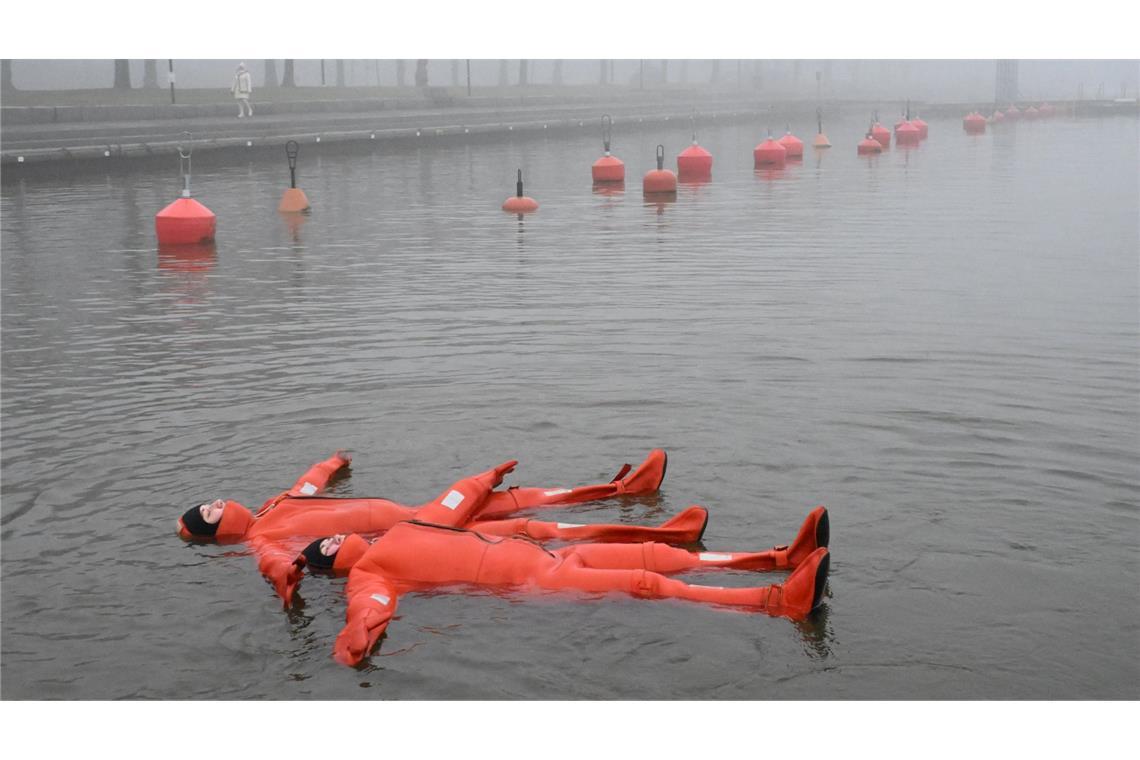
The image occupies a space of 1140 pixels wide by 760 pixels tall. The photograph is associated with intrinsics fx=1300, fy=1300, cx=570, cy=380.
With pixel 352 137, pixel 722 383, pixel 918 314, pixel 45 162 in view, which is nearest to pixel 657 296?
pixel 918 314

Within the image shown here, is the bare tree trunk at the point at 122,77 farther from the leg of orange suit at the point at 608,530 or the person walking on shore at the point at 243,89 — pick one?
the leg of orange suit at the point at 608,530

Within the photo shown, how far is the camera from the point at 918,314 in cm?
1584

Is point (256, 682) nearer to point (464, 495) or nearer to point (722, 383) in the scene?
point (464, 495)

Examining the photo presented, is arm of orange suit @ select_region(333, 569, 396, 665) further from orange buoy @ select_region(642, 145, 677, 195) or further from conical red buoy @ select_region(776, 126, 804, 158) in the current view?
conical red buoy @ select_region(776, 126, 804, 158)

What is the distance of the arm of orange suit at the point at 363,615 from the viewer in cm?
715

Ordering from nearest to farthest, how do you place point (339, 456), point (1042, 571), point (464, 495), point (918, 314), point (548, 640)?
point (548, 640) < point (1042, 571) < point (464, 495) < point (339, 456) < point (918, 314)

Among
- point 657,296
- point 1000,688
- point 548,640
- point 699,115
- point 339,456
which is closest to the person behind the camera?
point 1000,688

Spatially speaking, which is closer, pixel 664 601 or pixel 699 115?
pixel 664 601

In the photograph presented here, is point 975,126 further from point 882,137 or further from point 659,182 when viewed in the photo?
point 659,182

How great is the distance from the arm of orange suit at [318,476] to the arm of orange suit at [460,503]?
113 centimetres

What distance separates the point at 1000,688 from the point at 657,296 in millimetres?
11179

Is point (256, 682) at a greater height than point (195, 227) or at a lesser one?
lesser

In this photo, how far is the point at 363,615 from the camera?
730 cm

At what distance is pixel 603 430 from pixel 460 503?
107 inches
